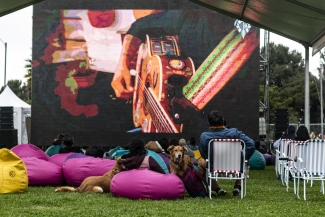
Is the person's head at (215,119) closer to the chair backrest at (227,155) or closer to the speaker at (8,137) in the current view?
the chair backrest at (227,155)

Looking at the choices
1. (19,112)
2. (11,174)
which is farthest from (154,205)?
(19,112)

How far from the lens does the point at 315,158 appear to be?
7.34 metres

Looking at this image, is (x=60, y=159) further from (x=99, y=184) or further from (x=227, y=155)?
(x=227, y=155)

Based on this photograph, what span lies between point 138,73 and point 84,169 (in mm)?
11759

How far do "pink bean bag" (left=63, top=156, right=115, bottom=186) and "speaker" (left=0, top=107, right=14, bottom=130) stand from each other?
10856 millimetres

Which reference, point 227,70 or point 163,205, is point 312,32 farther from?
point 227,70

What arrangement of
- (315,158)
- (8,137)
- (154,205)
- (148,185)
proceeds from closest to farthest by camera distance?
1. (154,205)
2. (148,185)
3. (315,158)
4. (8,137)

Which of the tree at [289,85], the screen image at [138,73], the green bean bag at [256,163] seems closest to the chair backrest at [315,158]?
the green bean bag at [256,163]

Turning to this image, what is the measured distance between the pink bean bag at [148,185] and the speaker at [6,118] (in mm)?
12996

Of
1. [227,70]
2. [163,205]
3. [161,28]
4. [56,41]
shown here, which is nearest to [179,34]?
[161,28]

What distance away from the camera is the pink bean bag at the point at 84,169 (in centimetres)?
920

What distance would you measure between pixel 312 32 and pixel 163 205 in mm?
6555

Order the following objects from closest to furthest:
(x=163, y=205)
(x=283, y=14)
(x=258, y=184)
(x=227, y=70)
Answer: (x=163, y=205)
(x=258, y=184)
(x=283, y=14)
(x=227, y=70)

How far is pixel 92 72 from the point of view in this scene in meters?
21.1
